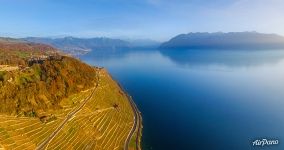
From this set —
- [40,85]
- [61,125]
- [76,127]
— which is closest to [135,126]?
[76,127]

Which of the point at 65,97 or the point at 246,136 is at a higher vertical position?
the point at 65,97

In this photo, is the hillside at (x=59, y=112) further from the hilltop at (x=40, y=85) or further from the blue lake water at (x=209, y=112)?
the blue lake water at (x=209, y=112)

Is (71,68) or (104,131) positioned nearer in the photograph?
(104,131)

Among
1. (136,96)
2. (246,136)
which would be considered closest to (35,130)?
(246,136)

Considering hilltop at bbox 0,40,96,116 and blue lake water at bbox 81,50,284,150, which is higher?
hilltop at bbox 0,40,96,116

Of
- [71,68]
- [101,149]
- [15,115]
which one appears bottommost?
[101,149]

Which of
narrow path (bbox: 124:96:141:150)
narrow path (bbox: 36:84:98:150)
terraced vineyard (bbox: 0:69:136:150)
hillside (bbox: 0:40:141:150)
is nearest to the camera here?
narrow path (bbox: 36:84:98:150)

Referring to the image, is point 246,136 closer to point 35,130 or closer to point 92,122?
point 92,122

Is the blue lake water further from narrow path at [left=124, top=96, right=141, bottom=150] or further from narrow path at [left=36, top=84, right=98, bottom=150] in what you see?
narrow path at [left=36, top=84, right=98, bottom=150]
